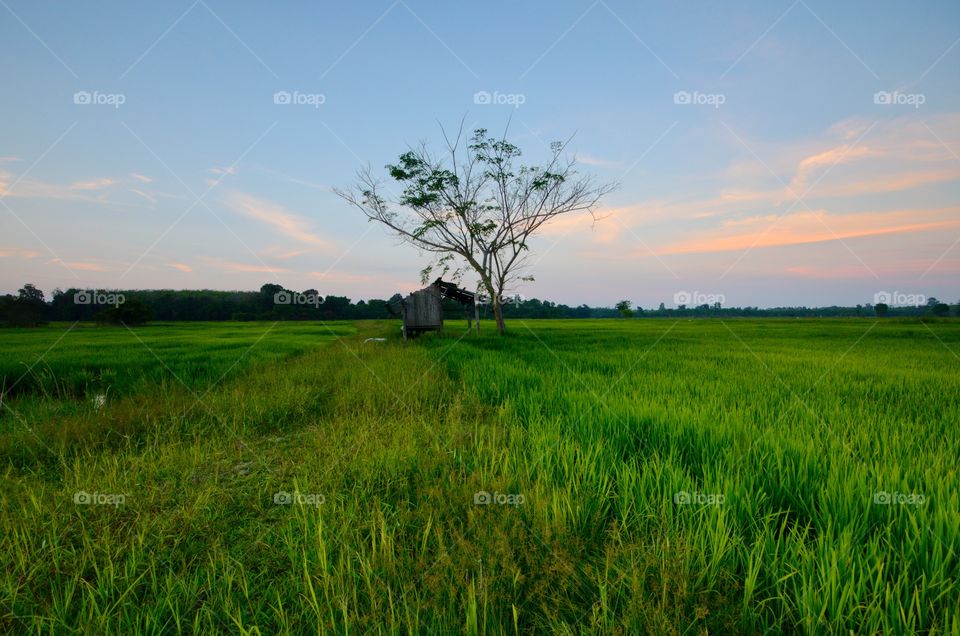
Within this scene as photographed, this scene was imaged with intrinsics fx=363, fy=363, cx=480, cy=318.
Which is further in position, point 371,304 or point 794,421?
point 371,304

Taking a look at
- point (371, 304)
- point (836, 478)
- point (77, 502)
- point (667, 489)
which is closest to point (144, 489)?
point (77, 502)

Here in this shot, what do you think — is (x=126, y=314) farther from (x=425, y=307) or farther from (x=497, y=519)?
(x=497, y=519)

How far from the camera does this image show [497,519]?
2.50 meters

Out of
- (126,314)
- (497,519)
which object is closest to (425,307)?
(497,519)

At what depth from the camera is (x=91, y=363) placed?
1012 centimetres

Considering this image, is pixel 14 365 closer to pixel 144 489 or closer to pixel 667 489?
pixel 144 489

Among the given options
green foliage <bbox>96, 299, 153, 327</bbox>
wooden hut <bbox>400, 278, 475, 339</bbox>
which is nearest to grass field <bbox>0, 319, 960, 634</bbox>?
wooden hut <bbox>400, 278, 475, 339</bbox>

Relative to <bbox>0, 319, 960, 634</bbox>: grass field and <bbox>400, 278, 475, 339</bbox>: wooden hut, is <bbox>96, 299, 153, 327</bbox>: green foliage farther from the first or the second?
<bbox>0, 319, 960, 634</bbox>: grass field

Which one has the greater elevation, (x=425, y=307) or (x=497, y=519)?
(x=425, y=307)

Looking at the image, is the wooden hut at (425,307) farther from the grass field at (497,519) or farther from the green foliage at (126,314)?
the green foliage at (126,314)

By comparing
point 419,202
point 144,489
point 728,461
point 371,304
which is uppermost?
point 419,202

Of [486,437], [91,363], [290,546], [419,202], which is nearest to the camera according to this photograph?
[290,546]

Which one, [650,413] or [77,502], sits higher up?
[650,413]

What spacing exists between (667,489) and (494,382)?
15.9 feet
